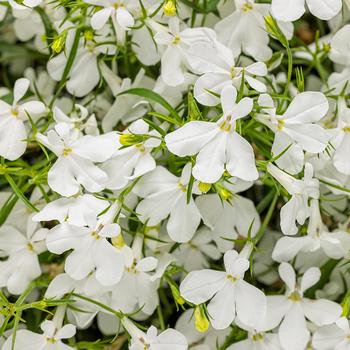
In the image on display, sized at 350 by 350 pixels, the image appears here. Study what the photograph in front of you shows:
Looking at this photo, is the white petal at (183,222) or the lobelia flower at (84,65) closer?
the white petal at (183,222)

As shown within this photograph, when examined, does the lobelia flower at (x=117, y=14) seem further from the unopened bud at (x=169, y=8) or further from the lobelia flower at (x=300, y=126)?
the lobelia flower at (x=300, y=126)

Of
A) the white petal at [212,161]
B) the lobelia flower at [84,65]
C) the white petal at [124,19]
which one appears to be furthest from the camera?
the lobelia flower at [84,65]

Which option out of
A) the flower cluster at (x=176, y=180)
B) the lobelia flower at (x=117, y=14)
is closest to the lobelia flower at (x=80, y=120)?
the flower cluster at (x=176, y=180)

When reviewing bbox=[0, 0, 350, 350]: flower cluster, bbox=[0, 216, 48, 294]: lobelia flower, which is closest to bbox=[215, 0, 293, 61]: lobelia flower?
bbox=[0, 0, 350, 350]: flower cluster

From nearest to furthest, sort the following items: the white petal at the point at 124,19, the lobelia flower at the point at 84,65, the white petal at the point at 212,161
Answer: the white petal at the point at 212,161, the white petal at the point at 124,19, the lobelia flower at the point at 84,65

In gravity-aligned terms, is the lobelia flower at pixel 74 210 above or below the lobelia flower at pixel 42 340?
above

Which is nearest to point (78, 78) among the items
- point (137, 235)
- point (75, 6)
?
point (75, 6)

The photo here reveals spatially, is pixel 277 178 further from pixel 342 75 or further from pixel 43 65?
pixel 43 65

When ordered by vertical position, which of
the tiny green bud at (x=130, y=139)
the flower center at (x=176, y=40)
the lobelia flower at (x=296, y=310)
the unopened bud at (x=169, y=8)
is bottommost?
the lobelia flower at (x=296, y=310)
